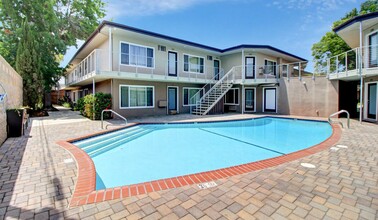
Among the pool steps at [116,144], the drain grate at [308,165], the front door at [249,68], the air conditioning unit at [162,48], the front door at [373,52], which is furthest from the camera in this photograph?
the front door at [249,68]

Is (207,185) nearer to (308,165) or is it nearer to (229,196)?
(229,196)

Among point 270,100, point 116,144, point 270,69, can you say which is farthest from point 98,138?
point 270,69

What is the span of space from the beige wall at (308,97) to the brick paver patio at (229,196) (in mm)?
10608

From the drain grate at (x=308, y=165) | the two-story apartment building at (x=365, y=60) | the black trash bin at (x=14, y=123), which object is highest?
the two-story apartment building at (x=365, y=60)

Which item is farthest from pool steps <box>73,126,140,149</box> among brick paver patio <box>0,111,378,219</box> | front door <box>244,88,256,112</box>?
front door <box>244,88,256,112</box>

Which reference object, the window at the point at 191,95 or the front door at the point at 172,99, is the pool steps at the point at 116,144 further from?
the window at the point at 191,95

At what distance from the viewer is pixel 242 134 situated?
9312mm

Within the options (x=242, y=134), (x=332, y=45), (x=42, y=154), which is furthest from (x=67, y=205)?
(x=332, y=45)

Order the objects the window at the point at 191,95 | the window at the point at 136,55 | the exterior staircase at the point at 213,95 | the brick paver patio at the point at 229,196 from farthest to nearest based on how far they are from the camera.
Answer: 1. the window at the point at 191,95
2. the exterior staircase at the point at 213,95
3. the window at the point at 136,55
4. the brick paver patio at the point at 229,196

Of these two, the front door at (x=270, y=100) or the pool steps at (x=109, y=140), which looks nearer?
the pool steps at (x=109, y=140)

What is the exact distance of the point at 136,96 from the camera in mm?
13781

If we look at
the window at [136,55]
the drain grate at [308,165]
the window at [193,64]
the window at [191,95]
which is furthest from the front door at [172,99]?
the drain grate at [308,165]

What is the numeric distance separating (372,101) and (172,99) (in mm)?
12910

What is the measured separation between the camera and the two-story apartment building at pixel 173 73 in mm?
12484
